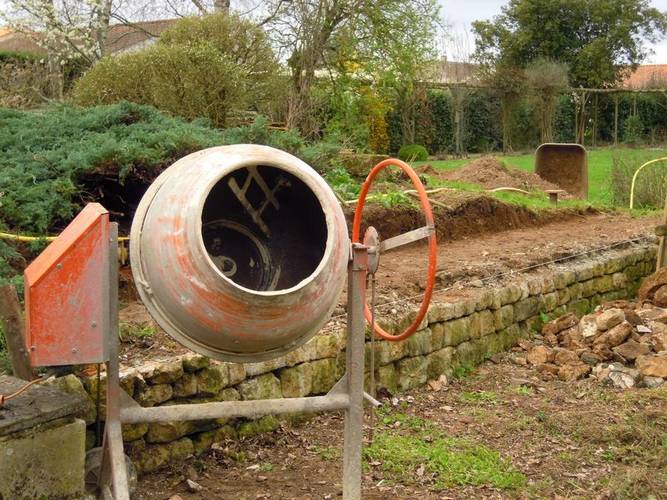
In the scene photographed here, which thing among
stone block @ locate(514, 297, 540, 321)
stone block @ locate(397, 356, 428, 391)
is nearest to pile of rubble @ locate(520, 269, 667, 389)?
stone block @ locate(514, 297, 540, 321)

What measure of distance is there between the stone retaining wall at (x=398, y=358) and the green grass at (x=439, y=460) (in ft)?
1.87

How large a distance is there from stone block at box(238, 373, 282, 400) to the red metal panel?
1.38 m

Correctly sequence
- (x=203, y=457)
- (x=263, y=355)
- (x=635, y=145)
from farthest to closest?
(x=635, y=145) < (x=203, y=457) < (x=263, y=355)

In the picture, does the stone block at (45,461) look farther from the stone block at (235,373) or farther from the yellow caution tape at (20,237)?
the yellow caution tape at (20,237)

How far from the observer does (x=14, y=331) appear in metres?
3.58

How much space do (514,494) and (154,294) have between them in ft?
6.45

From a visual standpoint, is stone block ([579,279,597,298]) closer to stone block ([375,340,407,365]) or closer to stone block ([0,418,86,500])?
stone block ([375,340,407,365])

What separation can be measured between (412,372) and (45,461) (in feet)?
9.30

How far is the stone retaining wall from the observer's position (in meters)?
3.85

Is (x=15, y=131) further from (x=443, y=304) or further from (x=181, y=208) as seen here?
(x=181, y=208)

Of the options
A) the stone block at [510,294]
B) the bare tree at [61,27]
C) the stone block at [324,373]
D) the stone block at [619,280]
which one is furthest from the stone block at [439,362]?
the bare tree at [61,27]

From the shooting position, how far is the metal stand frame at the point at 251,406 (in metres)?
3.04

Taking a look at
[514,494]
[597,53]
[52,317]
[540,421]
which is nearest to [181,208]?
[52,317]

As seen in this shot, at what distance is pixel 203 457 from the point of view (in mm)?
4023
